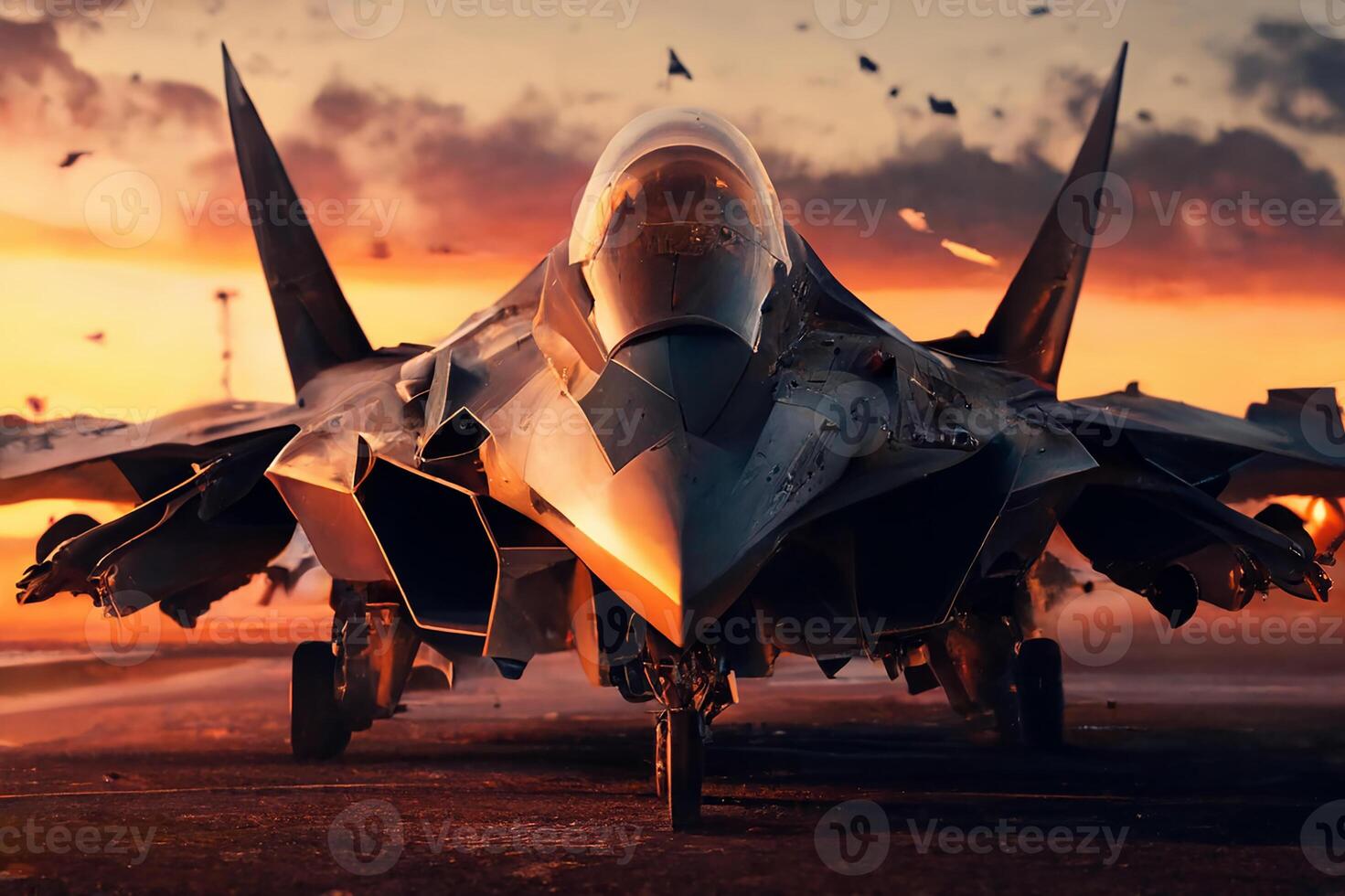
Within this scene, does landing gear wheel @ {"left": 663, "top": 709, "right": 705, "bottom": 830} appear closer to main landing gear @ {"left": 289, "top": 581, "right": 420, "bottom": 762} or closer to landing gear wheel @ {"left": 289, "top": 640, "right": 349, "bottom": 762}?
main landing gear @ {"left": 289, "top": 581, "right": 420, "bottom": 762}

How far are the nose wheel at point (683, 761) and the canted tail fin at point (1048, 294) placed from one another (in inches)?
172

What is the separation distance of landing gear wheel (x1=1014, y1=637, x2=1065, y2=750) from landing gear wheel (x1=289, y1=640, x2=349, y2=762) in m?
5.55

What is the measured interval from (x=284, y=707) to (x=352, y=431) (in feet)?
31.1

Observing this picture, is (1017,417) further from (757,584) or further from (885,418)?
(757,584)

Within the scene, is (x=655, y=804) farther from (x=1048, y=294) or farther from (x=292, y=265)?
(x=292, y=265)

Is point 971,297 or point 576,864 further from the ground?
point 971,297

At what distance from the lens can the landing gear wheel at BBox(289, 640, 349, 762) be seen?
12031 millimetres

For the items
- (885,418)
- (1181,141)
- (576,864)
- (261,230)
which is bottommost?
(576,864)

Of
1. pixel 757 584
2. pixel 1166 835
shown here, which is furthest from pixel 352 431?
pixel 1166 835

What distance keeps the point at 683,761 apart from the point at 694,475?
72.4 inches

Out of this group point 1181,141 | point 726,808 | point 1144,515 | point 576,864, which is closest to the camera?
point 576,864

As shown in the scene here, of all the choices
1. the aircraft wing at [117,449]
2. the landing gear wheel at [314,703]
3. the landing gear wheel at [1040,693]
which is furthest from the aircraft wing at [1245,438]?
the landing gear wheel at [314,703]

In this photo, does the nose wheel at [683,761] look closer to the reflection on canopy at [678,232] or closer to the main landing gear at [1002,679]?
the reflection on canopy at [678,232]

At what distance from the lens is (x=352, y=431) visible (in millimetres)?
8648
